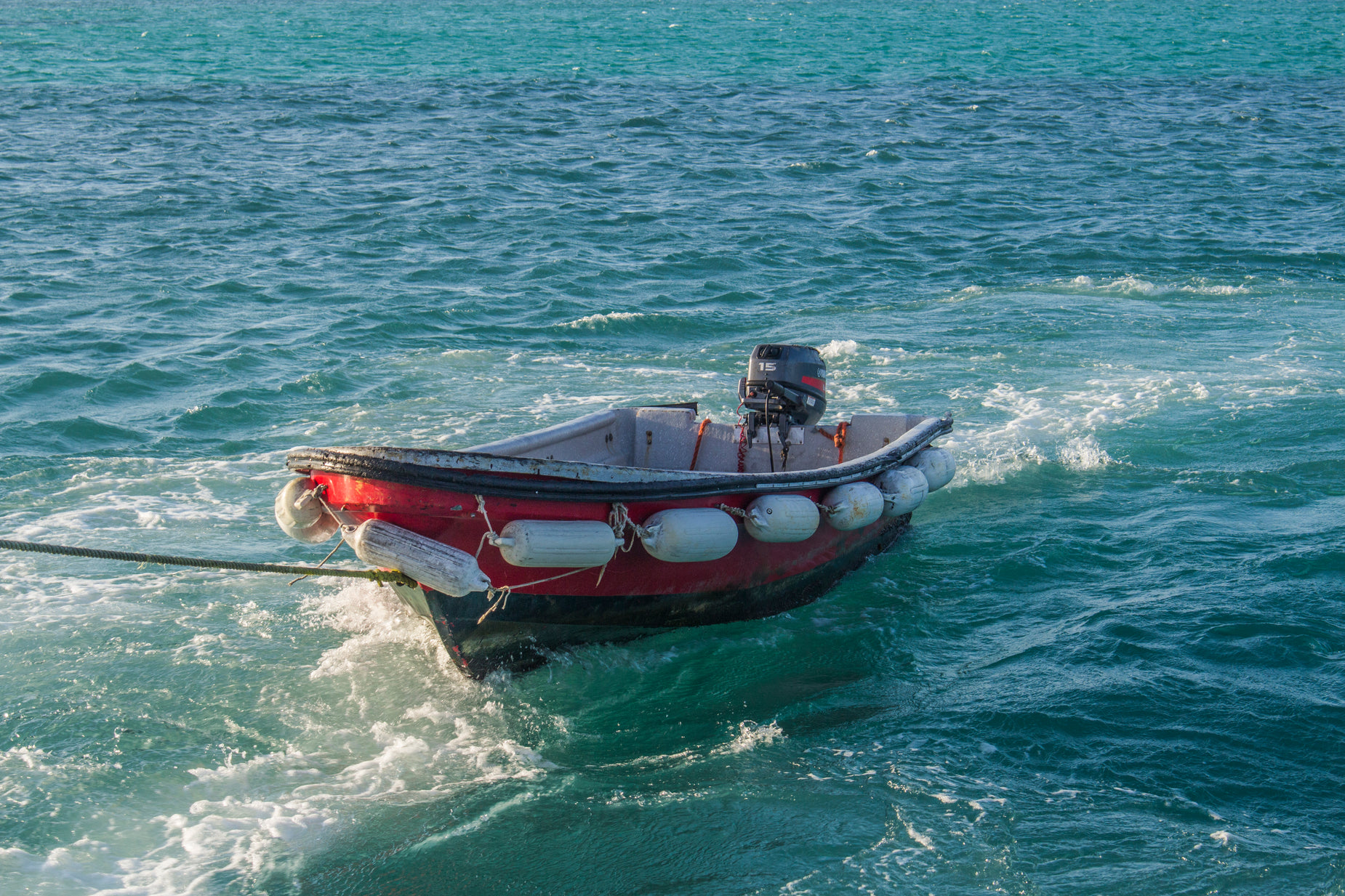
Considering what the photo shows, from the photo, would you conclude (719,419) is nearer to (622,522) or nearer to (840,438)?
(840,438)

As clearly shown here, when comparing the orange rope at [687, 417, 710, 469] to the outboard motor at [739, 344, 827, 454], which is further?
the orange rope at [687, 417, 710, 469]

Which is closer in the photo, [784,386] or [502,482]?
[502,482]

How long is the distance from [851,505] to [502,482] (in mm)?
2576

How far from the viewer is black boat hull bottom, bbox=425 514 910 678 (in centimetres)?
661

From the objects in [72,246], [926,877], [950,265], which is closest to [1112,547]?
[926,877]

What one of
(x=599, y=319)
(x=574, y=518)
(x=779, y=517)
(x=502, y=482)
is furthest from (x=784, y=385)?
(x=599, y=319)

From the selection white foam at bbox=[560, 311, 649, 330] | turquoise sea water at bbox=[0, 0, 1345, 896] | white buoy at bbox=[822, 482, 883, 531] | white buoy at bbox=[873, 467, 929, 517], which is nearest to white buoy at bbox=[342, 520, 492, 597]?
turquoise sea water at bbox=[0, 0, 1345, 896]

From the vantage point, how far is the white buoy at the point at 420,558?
5844 millimetres

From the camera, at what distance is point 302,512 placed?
6.33 m

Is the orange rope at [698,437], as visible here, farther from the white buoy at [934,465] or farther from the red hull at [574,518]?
the white buoy at [934,465]

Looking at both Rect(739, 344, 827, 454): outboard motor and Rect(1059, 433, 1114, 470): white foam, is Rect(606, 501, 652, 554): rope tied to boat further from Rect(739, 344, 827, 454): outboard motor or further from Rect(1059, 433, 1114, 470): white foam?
Rect(1059, 433, 1114, 470): white foam

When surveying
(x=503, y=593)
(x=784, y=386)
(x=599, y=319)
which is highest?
(x=784, y=386)

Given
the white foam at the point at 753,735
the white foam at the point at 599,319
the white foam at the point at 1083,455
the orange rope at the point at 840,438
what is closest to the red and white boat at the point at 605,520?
the orange rope at the point at 840,438

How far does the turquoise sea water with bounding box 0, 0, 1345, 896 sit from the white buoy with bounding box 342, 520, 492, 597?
3.48 ft
